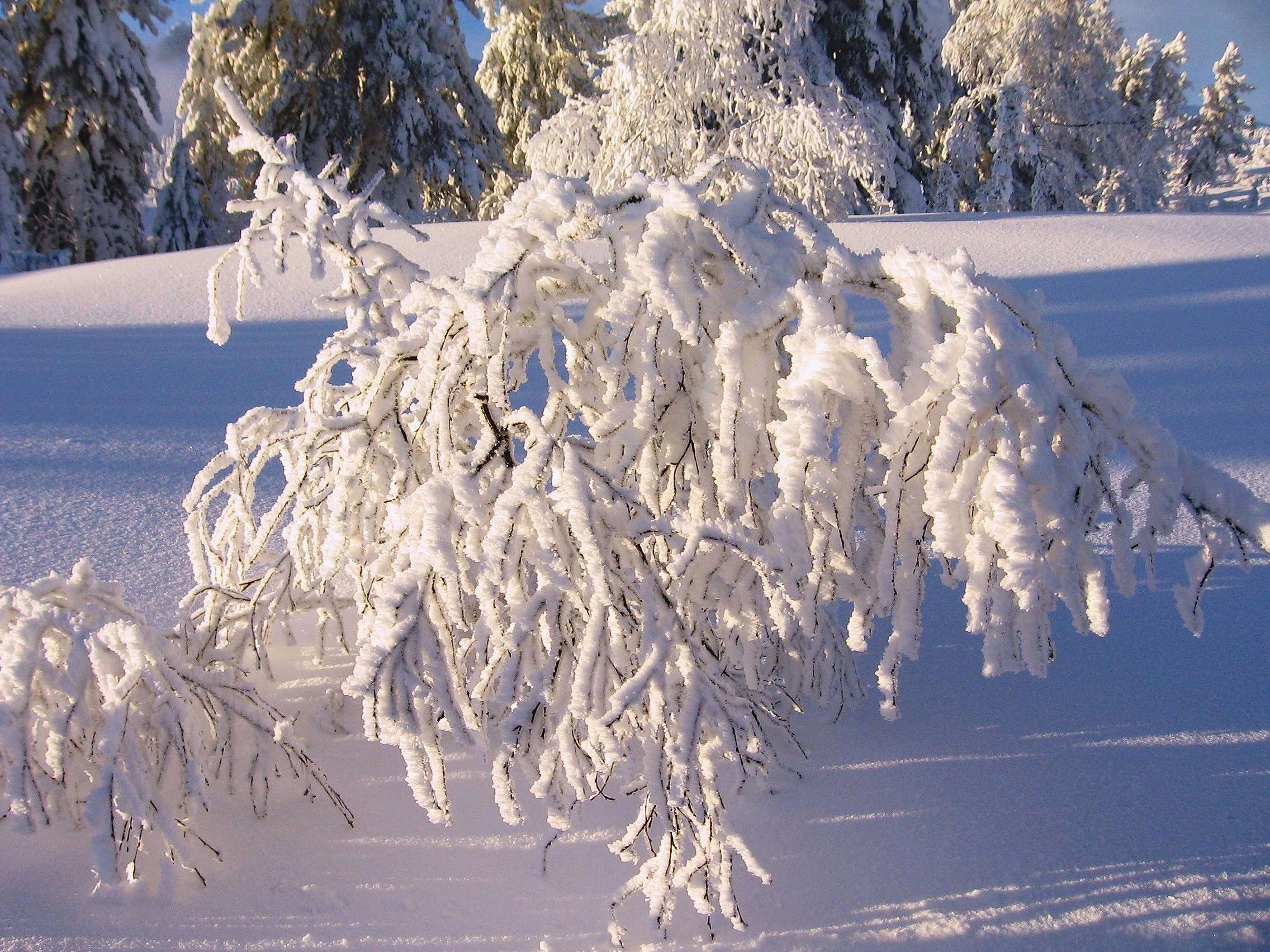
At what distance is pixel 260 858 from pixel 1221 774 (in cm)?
233

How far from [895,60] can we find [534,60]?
7.04 metres

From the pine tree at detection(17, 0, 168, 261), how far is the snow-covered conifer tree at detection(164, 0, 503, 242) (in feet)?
2.90

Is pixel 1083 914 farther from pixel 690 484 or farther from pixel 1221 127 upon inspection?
pixel 1221 127

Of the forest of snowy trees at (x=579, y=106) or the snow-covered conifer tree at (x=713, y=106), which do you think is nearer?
the snow-covered conifer tree at (x=713, y=106)

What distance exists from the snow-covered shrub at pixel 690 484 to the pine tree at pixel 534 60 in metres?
14.2

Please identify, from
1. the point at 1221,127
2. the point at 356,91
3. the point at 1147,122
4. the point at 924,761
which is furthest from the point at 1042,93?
the point at 924,761

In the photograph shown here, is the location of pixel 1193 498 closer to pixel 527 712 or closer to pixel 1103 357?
pixel 527 712

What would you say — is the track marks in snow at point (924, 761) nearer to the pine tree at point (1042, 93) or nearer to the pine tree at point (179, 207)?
the pine tree at point (179, 207)

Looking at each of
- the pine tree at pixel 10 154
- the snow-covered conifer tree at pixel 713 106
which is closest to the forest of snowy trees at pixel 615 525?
the snow-covered conifer tree at pixel 713 106

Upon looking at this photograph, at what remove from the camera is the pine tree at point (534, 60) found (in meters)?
15.2

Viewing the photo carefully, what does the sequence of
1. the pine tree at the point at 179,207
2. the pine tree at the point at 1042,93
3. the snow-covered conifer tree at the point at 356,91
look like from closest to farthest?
the snow-covered conifer tree at the point at 356,91 → the pine tree at the point at 179,207 → the pine tree at the point at 1042,93

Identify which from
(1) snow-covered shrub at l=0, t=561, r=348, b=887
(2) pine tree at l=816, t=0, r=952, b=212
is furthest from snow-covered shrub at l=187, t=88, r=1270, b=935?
(2) pine tree at l=816, t=0, r=952, b=212

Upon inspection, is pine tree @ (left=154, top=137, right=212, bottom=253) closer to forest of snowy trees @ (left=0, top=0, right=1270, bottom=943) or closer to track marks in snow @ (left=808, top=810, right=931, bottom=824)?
forest of snowy trees @ (left=0, top=0, right=1270, bottom=943)

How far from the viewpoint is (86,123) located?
1330 cm
